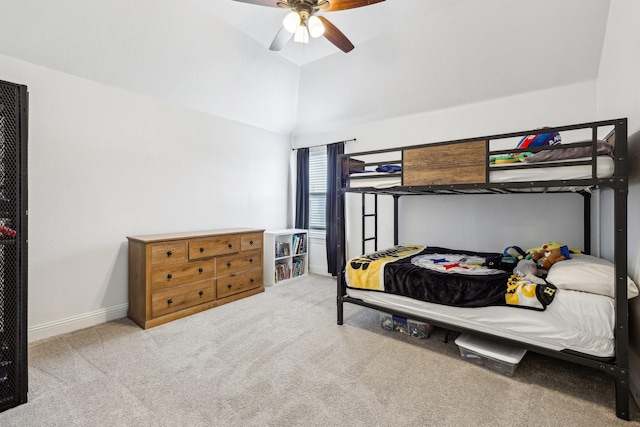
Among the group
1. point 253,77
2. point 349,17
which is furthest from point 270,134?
point 349,17

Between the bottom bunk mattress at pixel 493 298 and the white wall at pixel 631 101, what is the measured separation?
27cm

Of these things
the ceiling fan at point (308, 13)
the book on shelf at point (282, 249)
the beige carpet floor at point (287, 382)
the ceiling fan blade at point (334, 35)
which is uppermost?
the ceiling fan blade at point (334, 35)

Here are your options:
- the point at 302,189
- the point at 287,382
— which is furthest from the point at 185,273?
the point at 302,189

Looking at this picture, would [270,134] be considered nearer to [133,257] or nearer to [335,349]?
[133,257]

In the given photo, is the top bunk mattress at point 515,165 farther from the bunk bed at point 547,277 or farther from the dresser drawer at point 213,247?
the dresser drawer at point 213,247

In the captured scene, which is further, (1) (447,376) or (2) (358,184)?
(2) (358,184)

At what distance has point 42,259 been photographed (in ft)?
8.66

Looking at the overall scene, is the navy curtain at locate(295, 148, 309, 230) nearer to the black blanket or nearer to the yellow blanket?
the yellow blanket

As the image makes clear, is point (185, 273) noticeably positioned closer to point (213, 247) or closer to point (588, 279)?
point (213, 247)

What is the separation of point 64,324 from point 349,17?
4.01 metres

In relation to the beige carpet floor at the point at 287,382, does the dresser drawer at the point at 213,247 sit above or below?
above

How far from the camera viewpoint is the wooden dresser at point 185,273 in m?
2.89

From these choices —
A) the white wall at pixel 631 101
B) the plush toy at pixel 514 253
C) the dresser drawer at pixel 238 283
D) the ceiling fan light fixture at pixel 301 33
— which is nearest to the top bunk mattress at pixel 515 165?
the white wall at pixel 631 101

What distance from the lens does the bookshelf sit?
4.34 m
